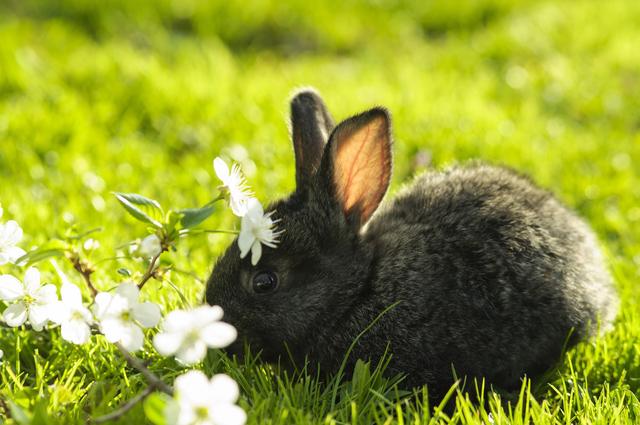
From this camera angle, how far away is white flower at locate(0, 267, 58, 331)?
3572mm

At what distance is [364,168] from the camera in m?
4.45

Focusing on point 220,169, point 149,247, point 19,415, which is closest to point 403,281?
point 220,169

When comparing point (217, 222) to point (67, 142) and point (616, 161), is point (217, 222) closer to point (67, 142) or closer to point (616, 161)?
point (67, 142)

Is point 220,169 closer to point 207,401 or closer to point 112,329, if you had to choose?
point 112,329

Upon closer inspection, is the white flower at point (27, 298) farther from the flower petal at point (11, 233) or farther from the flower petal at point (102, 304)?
the flower petal at point (102, 304)

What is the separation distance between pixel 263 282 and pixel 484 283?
112 cm

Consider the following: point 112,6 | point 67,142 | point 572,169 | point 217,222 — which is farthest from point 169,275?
point 112,6

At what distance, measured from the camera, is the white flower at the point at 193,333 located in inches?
115

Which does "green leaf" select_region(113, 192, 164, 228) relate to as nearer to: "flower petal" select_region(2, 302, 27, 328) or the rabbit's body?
"flower petal" select_region(2, 302, 27, 328)

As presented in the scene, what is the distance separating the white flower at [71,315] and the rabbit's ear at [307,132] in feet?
5.17

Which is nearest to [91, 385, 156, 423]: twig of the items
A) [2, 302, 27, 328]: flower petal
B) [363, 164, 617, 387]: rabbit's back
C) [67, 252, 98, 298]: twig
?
[67, 252, 98, 298]: twig

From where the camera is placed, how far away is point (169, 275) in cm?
475

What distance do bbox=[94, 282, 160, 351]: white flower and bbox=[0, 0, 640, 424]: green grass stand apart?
34 centimetres

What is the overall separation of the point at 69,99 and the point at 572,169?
173 inches
